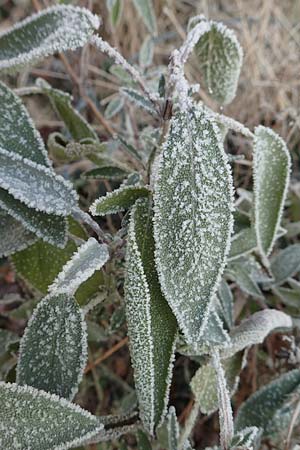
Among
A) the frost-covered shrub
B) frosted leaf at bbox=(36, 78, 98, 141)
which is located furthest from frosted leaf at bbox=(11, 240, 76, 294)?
frosted leaf at bbox=(36, 78, 98, 141)

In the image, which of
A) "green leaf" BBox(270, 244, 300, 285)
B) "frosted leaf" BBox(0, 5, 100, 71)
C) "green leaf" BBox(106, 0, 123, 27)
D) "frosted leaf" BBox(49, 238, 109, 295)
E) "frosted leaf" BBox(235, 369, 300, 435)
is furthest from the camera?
"green leaf" BBox(106, 0, 123, 27)

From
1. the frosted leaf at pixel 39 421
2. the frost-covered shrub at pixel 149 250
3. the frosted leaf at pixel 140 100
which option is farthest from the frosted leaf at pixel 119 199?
the frosted leaf at pixel 39 421

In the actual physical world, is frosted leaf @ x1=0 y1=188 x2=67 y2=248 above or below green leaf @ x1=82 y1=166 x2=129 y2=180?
below

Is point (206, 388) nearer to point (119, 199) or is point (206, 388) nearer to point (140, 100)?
point (119, 199)

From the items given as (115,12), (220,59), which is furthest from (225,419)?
(115,12)

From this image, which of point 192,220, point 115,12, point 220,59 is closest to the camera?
point 192,220

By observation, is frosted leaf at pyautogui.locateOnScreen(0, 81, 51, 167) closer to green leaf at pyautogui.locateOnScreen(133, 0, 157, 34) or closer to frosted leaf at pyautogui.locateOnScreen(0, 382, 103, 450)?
frosted leaf at pyautogui.locateOnScreen(0, 382, 103, 450)

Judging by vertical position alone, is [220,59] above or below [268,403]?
above
